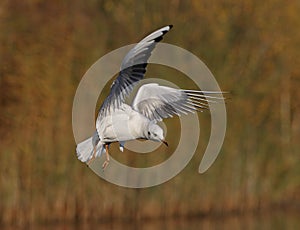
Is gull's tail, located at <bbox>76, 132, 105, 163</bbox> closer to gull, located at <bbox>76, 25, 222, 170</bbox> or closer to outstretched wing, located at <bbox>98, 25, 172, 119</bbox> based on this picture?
gull, located at <bbox>76, 25, 222, 170</bbox>

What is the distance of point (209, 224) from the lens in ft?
49.1

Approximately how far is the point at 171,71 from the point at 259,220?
7.34 ft

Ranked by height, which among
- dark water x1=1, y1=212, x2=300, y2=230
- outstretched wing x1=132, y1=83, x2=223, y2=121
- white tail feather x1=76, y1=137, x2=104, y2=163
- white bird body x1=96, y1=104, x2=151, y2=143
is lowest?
dark water x1=1, y1=212, x2=300, y2=230

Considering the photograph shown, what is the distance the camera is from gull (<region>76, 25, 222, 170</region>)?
9734mm

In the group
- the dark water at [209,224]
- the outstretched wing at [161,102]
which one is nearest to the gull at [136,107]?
the outstretched wing at [161,102]

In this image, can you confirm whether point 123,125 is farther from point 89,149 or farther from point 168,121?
point 168,121

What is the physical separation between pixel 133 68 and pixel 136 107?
0.73 metres

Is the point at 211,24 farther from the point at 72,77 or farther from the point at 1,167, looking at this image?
the point at 1,167

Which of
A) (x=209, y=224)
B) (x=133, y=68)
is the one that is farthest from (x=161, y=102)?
(x=209, y=224)

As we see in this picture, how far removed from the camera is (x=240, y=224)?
1491 centimetres

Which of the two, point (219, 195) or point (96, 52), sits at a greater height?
point (96, 52)

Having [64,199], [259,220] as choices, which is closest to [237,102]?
[259,220]

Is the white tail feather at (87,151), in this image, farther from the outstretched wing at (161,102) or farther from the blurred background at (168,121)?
the blurred background at (168,121)

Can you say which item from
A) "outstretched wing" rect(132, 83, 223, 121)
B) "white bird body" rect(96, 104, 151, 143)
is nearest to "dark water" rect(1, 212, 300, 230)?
"white bird body" rect(96, 104, 151, 143)
